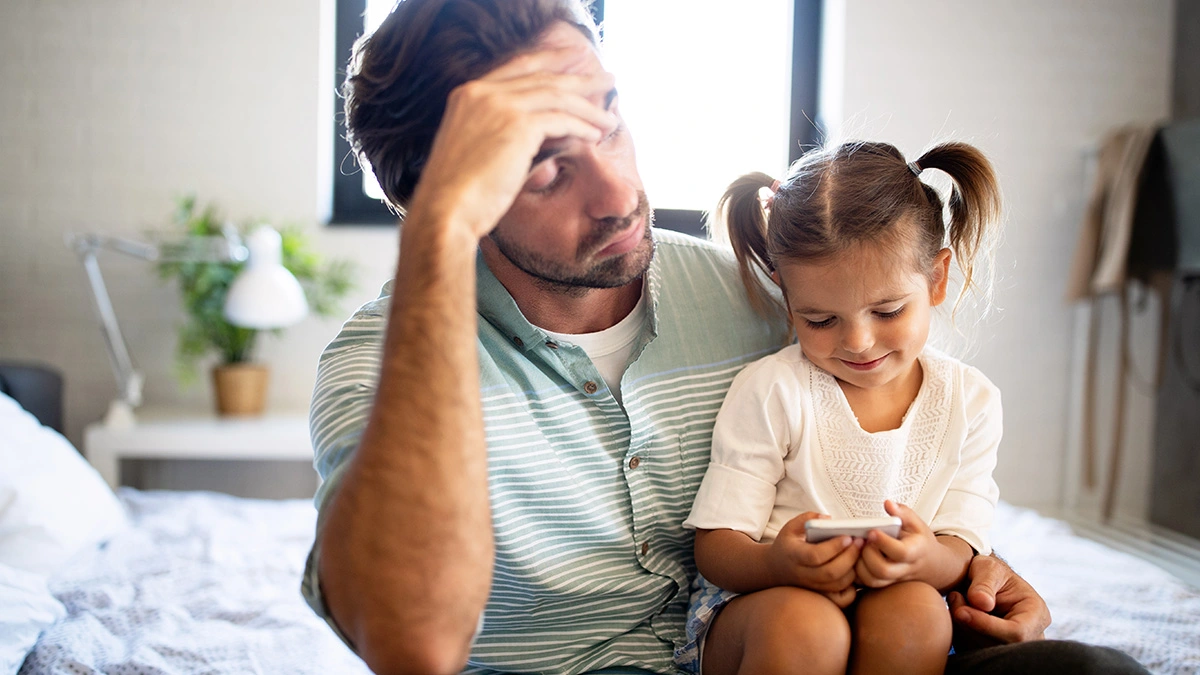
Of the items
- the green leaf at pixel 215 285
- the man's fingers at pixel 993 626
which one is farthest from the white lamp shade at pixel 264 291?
the man's fingers at pixel 993 626

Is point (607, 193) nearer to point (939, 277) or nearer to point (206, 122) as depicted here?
point (939, 277)

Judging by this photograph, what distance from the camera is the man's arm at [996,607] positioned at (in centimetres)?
99

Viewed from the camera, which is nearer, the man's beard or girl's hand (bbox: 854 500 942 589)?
girl's hand (bbox: 854 500 942 589)

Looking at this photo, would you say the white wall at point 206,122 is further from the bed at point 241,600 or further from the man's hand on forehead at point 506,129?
the man's hand on forehead at point 506,129

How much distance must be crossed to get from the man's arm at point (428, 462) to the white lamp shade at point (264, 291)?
1904mm

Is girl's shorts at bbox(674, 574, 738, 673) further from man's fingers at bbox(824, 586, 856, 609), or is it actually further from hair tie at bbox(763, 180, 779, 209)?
hair tie at bbox(763, 180, 779, 209)

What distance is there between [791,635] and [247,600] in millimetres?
1079

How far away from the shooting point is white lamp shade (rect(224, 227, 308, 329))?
2650mm

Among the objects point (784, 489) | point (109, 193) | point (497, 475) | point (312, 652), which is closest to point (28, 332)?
point (109, 193)

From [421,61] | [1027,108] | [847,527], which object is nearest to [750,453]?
[847,527]

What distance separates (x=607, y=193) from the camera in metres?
1.07

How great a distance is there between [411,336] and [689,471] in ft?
1.52

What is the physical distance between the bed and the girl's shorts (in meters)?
0.52

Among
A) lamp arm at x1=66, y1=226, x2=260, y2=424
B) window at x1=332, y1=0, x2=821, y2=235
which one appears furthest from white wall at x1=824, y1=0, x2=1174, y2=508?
lamp arm at x1=66, y1=226, x2=260, y2=424
